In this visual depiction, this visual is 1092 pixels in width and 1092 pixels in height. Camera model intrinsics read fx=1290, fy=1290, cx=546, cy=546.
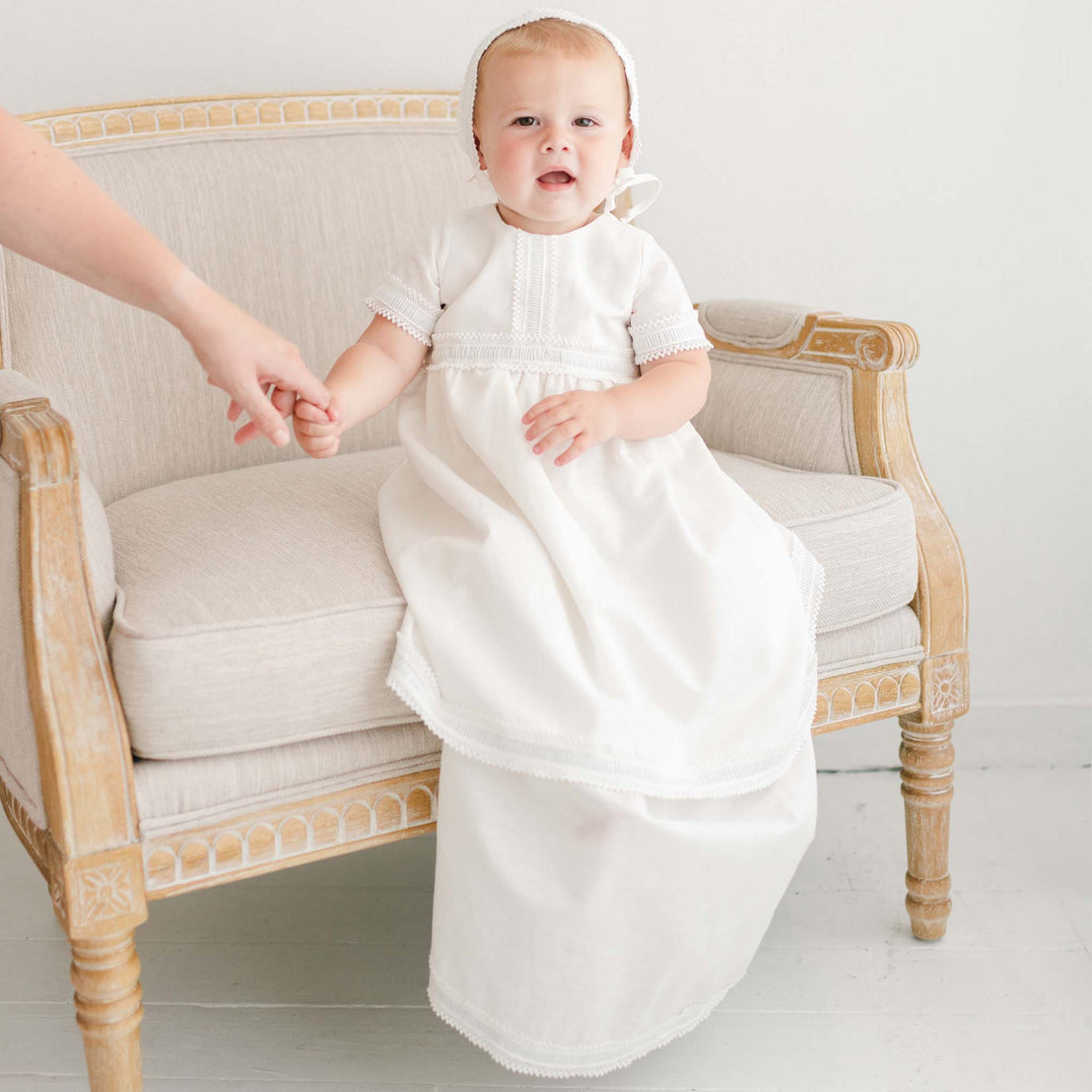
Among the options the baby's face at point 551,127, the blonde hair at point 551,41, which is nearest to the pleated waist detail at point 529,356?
the baby's face at point 551,127

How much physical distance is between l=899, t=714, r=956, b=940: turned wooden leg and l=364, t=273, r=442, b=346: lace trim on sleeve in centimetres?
71

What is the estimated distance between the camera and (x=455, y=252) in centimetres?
134

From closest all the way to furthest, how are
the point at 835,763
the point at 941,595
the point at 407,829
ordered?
the point at 407,829
the point at 941,595
the point at 835,763

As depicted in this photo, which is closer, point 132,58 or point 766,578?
point 766,578

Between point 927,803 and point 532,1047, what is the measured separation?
1.97 ft

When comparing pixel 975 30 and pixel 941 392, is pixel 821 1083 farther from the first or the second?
pixel 975 30

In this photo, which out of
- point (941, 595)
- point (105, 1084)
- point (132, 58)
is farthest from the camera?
point (132, 58)

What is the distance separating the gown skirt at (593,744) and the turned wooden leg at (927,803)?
1.06ft

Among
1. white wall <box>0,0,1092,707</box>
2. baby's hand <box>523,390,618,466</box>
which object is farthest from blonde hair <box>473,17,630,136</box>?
white wall <box>0,0,1092,707</box>

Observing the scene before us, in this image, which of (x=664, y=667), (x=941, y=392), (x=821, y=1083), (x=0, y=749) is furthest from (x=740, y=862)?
(x=941, y=392)

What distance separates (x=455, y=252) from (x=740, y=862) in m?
0.67

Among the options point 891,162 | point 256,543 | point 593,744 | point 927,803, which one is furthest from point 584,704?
point 891,162

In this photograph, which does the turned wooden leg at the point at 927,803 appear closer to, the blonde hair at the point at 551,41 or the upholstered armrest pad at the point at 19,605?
the blonde hair at the point at 551,41

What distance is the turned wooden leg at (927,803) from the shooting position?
1502mm
